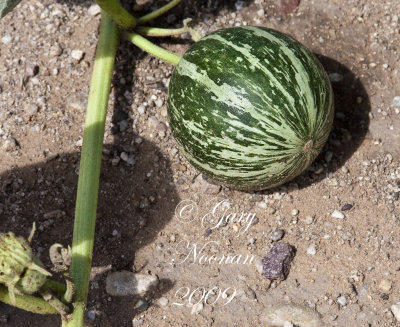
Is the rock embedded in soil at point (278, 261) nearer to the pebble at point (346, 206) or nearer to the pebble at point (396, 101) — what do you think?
the pebble at point (346, 206)

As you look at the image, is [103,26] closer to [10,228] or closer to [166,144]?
[166,144]

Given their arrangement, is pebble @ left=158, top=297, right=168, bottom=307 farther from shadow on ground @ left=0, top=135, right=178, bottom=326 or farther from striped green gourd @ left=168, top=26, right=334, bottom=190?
striped green gourd @ left=168, top=26, right=334, bottom=190

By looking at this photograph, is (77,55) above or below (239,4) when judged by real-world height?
below

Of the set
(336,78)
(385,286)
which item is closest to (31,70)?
(336,78)

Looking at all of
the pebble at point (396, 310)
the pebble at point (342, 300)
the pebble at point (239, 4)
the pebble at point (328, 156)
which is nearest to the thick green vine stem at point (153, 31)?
the pebble at point (239, 4)

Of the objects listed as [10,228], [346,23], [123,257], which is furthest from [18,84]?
[346,23]

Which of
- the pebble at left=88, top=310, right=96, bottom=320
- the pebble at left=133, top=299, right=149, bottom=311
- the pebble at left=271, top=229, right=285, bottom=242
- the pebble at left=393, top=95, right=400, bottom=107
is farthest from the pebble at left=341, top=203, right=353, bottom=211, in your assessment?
the pebble at left=88, top=310, right=96, bottom=320

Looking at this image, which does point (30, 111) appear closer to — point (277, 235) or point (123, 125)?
point (123, 125)
